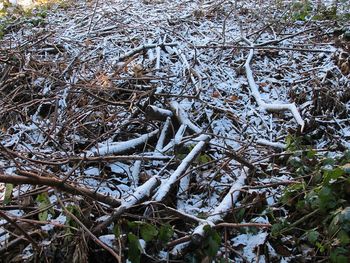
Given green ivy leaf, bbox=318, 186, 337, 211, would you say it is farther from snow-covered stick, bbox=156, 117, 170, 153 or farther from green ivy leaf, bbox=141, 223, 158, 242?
snow-covered stick, bbox=156, 117, 170, 153

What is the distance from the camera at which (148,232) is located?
6.11ft

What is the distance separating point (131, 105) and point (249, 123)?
979mm

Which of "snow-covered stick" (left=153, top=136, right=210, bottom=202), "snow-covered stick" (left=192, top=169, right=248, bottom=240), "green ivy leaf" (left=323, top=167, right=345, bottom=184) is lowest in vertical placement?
"snow-covered stick" (left=192, top=169, right=248, bottom=240)

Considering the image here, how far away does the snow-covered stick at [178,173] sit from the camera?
219 centimetres

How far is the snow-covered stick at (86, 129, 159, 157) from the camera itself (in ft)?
9.05

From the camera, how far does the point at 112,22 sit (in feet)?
19.7

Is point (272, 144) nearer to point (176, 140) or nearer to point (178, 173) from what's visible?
point (176, 140)

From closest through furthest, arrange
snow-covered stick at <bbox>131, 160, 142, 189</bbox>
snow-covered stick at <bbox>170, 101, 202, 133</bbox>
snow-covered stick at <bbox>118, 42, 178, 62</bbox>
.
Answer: snow-covered stick at <bbox>131, 160, 142, 189</bbox> < snow-covered stick at <bbox>170, 101, 202, 133</bbox> < snow-covered stick at <bbox>118, 42, 178, 62</bbox>

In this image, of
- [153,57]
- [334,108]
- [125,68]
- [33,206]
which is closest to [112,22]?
[153,57]

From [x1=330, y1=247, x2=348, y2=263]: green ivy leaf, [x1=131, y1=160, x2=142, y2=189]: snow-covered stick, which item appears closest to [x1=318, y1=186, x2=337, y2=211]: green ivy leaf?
[x1=330, y1=247, x2=348, y2=263]: green ivy leaf

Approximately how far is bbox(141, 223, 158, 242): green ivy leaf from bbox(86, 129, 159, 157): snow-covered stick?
914 mm

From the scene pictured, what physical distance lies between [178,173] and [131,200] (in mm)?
374

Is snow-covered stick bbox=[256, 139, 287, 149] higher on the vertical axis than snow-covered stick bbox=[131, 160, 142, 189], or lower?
lower

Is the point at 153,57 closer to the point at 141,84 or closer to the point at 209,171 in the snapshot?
the point at 141,84
